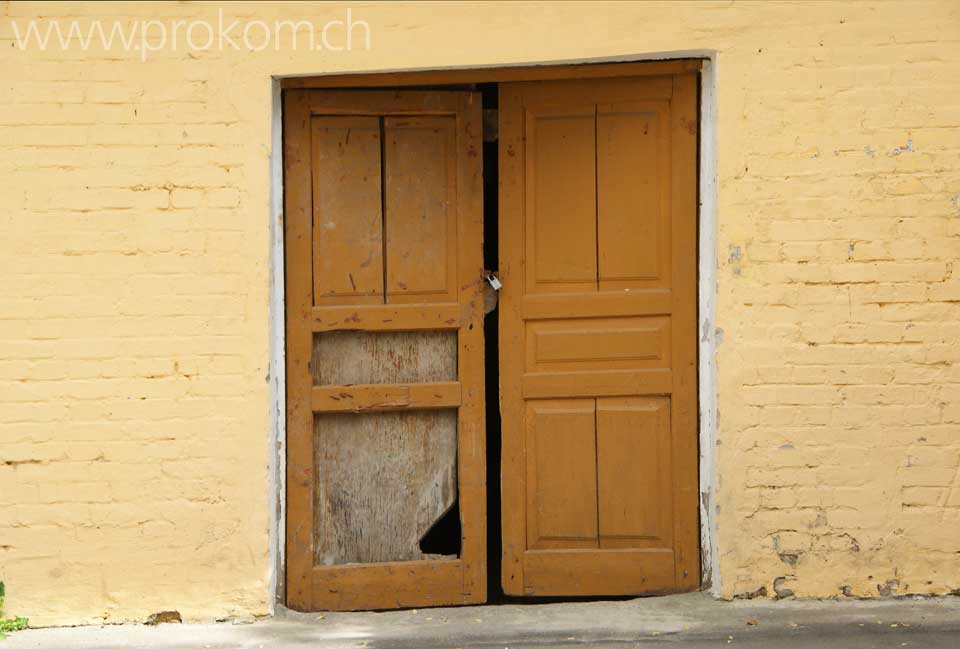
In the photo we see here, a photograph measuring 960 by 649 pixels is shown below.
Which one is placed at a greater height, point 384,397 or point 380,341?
point 380,341

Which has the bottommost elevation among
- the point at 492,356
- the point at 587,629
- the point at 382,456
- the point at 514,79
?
the point at 587,629

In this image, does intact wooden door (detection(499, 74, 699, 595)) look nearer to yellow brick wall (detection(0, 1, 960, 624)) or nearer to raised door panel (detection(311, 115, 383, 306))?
yellow brick wall (detection(0, 1, 960, 624))

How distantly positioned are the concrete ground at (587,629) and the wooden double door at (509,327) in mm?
162

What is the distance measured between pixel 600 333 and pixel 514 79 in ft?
3.62

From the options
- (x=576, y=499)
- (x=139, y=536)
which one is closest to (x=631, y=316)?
(x=576, y=499)

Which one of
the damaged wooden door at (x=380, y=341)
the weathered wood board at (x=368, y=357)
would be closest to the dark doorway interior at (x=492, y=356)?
the damaged wooden door at (x=380, y=341)

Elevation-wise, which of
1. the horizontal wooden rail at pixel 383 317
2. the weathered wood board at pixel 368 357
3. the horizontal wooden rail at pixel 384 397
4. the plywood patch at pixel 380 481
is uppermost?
the horizontal wooden rail at pixel 383 317

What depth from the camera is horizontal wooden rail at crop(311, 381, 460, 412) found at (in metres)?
4.90

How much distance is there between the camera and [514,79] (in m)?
4.82

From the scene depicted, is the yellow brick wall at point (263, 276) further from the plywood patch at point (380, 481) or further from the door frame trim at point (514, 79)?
the plywood patch at point (380, 481)

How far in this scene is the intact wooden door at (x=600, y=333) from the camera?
4.89 m

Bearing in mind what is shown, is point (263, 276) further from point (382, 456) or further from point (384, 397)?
point (382, 456)

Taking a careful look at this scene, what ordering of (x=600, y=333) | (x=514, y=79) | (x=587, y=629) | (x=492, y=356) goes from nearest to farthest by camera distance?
(x=587, y=629) < (x=514, y=79) < (x=600, y=333) < (x=492, y=356)

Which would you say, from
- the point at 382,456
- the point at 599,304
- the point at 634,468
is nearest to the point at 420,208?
the point at 599,304
